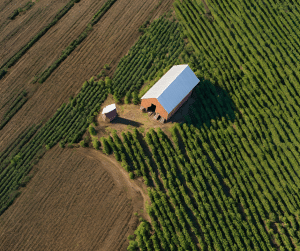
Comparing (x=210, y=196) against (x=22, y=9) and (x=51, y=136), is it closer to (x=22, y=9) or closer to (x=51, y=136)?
(x=51, y=136)

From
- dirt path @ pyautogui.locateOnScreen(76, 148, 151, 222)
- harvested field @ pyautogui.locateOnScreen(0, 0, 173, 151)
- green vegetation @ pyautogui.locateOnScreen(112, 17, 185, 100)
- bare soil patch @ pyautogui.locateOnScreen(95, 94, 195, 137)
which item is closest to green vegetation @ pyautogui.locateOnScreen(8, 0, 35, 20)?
harvested field @ pyautogui.locateOnScreen(0, 0, 173, 151)

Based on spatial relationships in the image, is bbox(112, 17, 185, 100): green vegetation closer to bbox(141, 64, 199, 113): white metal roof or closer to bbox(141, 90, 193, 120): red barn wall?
bbox(141, 90, 193, 120): red barn wall

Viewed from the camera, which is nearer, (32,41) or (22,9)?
(32,41)

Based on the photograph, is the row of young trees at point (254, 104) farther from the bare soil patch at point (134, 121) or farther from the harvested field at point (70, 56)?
the harvested field at point (70, 56)

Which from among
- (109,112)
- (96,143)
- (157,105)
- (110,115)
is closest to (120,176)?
(96,143)

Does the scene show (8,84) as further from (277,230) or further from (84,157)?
(277,230)
